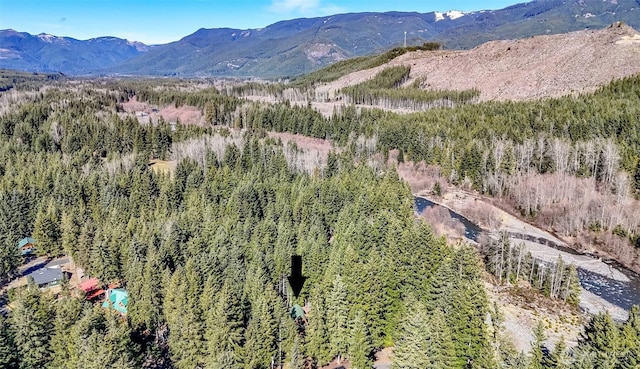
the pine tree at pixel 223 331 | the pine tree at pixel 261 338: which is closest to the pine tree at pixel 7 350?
the pine tree at pixel 223 331

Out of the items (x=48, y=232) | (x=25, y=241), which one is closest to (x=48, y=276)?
(x=48, y=232)

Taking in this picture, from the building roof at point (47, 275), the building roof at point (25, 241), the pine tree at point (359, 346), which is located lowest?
the building roof at point (47, 275)

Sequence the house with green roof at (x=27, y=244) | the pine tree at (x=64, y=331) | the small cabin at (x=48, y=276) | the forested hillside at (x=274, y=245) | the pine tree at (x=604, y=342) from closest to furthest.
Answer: the pine tree at (x=604, y=342)
the pine tree at (x=64, y=331)
the forested hillside at (x=274, y=245)
the small cabin at (x=48, y=276)
the house with green roof at (x=27, y=244)

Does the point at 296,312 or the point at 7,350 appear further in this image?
the point at 296,312

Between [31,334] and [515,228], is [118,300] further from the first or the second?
[515,228]

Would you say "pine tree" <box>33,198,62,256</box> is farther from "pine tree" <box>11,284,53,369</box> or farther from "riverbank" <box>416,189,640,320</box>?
"riverbank" <box>416,189,640,320</box>

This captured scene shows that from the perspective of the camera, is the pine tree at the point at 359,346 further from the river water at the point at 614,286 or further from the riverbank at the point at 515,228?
the river water at the point at 614,286

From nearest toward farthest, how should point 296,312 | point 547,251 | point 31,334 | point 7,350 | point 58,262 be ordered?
point 7,350 < point 31,334 < point 296,312 < point 547,251 < point 58,262
